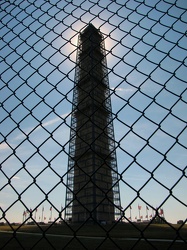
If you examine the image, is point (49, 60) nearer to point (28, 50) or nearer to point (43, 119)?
point (28, 50)

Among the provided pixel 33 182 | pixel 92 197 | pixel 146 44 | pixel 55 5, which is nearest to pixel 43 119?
pixel 33 182

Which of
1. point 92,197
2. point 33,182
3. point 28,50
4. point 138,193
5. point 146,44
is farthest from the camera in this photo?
point 92,197

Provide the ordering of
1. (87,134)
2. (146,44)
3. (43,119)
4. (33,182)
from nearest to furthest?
(33,182) → (43,119) → (146,44) → (87,134)

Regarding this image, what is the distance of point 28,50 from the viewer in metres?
2.32

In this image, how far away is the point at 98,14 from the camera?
239 centimetres

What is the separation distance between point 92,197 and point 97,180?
8.45 feet

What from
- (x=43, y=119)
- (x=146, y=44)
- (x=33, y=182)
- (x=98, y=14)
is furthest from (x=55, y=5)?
(x=33, y=182)

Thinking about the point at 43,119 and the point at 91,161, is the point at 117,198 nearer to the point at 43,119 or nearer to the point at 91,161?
the point at 91,161

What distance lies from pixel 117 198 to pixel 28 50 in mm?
31690

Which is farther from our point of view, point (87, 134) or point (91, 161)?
point (87, 134)

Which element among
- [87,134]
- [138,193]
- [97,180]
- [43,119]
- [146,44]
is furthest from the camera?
[87,134]

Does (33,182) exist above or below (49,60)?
below

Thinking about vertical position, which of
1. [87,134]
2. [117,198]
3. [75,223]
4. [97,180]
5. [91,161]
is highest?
[87,134]

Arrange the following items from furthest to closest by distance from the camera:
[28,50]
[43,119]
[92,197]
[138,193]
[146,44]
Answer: [92,197], [28,50], [146,44], [43,119], [138,193]
